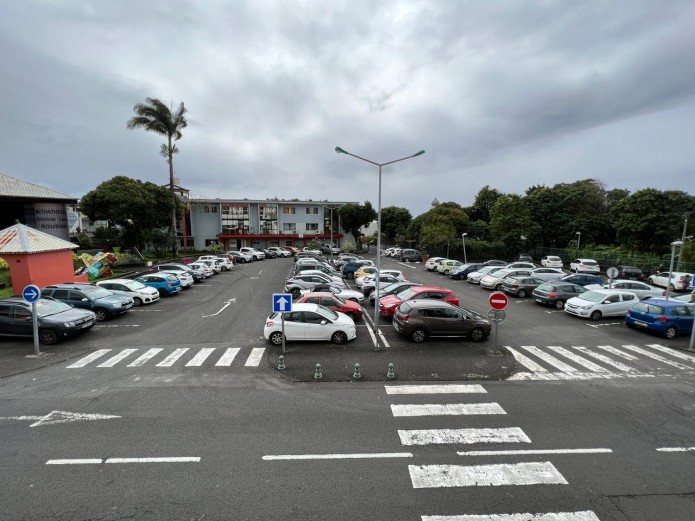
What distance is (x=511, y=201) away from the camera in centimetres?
4672

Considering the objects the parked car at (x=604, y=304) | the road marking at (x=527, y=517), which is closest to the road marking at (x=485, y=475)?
the road marking at (x=527, y=517)

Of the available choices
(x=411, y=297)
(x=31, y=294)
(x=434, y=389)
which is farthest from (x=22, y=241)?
(x=434, y=389)

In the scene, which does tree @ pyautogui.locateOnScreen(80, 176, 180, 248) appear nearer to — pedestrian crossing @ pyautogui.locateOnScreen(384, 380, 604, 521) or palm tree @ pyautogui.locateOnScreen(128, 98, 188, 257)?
palm tree @ pyautogui.locateOnScreen(128, 98, 188, 257)

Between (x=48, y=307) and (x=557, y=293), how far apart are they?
2524cm

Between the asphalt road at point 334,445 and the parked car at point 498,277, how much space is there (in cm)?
1404

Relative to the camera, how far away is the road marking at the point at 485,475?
592 cm

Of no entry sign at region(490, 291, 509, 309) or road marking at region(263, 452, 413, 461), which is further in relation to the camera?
no entry sign at region(490, 291, 509, 309)

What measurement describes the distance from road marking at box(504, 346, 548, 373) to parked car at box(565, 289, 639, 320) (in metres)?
7.58

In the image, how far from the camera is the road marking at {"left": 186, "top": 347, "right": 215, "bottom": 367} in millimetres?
11375

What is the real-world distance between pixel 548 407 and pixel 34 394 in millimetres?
13238

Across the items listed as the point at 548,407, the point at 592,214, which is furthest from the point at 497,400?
the point at 592,214

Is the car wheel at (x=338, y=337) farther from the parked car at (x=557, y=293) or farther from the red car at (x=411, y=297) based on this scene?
the parked car at (x=557, y=293)

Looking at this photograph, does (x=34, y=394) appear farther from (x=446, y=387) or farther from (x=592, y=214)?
(x=592, y=214)

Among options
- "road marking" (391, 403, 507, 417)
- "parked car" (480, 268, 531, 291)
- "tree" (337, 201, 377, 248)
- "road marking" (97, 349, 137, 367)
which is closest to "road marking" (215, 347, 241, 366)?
"road marking" (97, 349, 137, 367)
